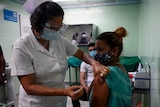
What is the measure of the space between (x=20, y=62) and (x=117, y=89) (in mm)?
586

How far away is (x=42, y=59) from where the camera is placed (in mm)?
1103

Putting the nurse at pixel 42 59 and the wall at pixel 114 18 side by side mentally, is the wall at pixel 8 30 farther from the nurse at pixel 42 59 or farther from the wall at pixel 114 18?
the nurse at pixel 42 59

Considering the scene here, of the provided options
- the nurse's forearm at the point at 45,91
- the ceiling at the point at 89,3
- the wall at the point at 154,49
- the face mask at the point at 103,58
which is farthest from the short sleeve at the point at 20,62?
the ceiling at the point at 89,3

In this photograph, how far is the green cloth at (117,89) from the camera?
935 millimetres

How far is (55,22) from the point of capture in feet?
3.43

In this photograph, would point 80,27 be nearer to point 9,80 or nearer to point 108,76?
point 9,80

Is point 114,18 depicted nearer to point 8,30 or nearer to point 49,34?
point 8,30

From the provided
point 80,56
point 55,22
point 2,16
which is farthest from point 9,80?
point 55,22

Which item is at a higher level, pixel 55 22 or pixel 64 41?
pixel 55 22

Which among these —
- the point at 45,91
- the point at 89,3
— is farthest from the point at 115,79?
the point at 89,3

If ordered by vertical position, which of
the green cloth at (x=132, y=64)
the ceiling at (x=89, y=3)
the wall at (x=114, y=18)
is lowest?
the green cloth at (x=132, y=64)

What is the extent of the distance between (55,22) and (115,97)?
58 cm

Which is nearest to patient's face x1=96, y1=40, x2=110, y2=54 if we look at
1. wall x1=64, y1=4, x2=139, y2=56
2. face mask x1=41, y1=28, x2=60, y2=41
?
face mask x1=41, y1=28, x2=60, y2=41

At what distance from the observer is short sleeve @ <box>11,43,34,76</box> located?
3.20ft
